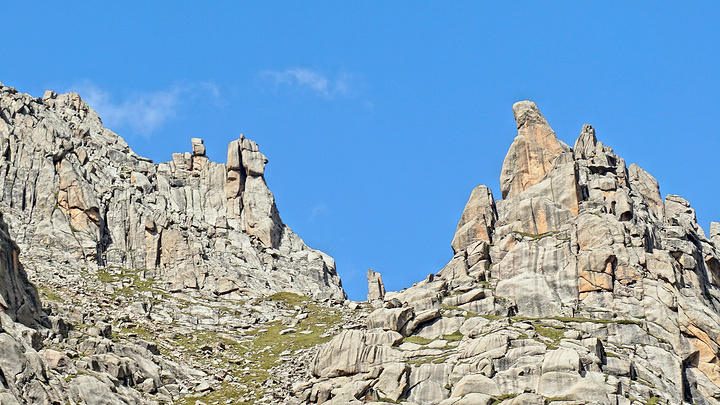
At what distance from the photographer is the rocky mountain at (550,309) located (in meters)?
132

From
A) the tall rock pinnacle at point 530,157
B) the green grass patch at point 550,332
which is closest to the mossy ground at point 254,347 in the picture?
the green grass patch at point 550,332

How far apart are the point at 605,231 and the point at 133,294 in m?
85.6

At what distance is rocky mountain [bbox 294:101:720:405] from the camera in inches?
5187

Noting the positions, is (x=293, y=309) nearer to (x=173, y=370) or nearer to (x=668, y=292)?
(x=173, y=370)

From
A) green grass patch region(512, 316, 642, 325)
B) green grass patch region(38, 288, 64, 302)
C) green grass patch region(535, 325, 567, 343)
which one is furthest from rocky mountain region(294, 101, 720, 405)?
green grass patch region(38, 288, 64, 302)

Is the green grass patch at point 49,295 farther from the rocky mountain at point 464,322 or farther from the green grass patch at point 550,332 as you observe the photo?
the green grass patch at point 550,332

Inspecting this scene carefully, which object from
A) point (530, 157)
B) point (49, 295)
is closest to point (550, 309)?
point (530, 157)

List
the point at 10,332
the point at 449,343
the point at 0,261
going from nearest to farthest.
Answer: the point at 10,332 → the point at 0,261 → the point at 449,343

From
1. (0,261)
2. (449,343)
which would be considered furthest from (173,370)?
(449,343)

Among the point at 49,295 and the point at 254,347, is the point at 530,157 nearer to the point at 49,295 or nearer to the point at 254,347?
the point at 254,347

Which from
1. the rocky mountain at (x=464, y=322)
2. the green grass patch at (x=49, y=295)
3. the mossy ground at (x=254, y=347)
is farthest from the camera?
the green grass patch at (x=49, y=295)

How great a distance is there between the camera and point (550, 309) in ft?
517

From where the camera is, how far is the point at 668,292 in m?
154

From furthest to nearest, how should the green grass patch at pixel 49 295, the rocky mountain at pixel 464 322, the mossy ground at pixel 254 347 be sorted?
1. the green grass patch at pixel 49 295
2. the mossy ground at pixel 254 347
3. the rocky mountain at pixel 464 322
